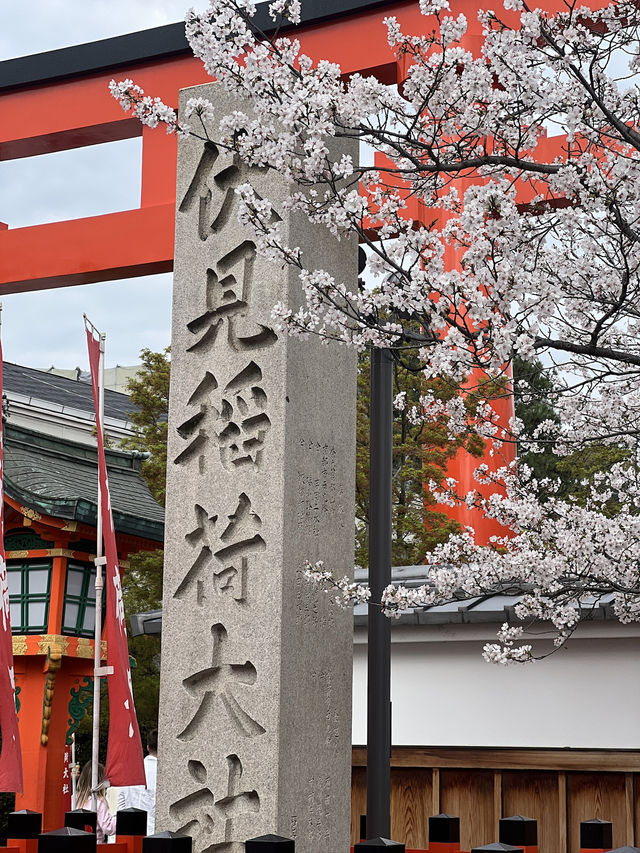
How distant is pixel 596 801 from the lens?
6.71 meters

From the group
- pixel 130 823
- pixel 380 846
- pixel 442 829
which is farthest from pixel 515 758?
pixel 380 846

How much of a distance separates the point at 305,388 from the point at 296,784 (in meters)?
1.80

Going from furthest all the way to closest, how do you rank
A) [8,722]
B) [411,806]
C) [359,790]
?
[8,722] < [359,790] < [411,806]

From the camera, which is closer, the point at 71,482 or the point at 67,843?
the point at 67,843

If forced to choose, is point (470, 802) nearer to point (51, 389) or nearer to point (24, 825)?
point (24, 825)

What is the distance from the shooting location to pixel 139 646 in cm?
1844

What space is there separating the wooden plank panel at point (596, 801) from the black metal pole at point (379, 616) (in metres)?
2.24

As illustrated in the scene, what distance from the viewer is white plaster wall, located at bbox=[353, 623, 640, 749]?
6.74m

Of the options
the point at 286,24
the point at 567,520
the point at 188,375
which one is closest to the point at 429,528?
the point at 286,24

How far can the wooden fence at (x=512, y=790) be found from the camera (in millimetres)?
6629

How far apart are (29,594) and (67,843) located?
9166 millimetres

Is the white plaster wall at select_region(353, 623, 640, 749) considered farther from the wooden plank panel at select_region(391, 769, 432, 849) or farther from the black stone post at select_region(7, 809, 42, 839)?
the black stone post at select_region(7, 809, 42, 839)

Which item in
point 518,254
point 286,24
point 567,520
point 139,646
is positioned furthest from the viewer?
point 139,646

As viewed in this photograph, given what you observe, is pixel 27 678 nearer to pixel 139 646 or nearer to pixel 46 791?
pixel 46 791
